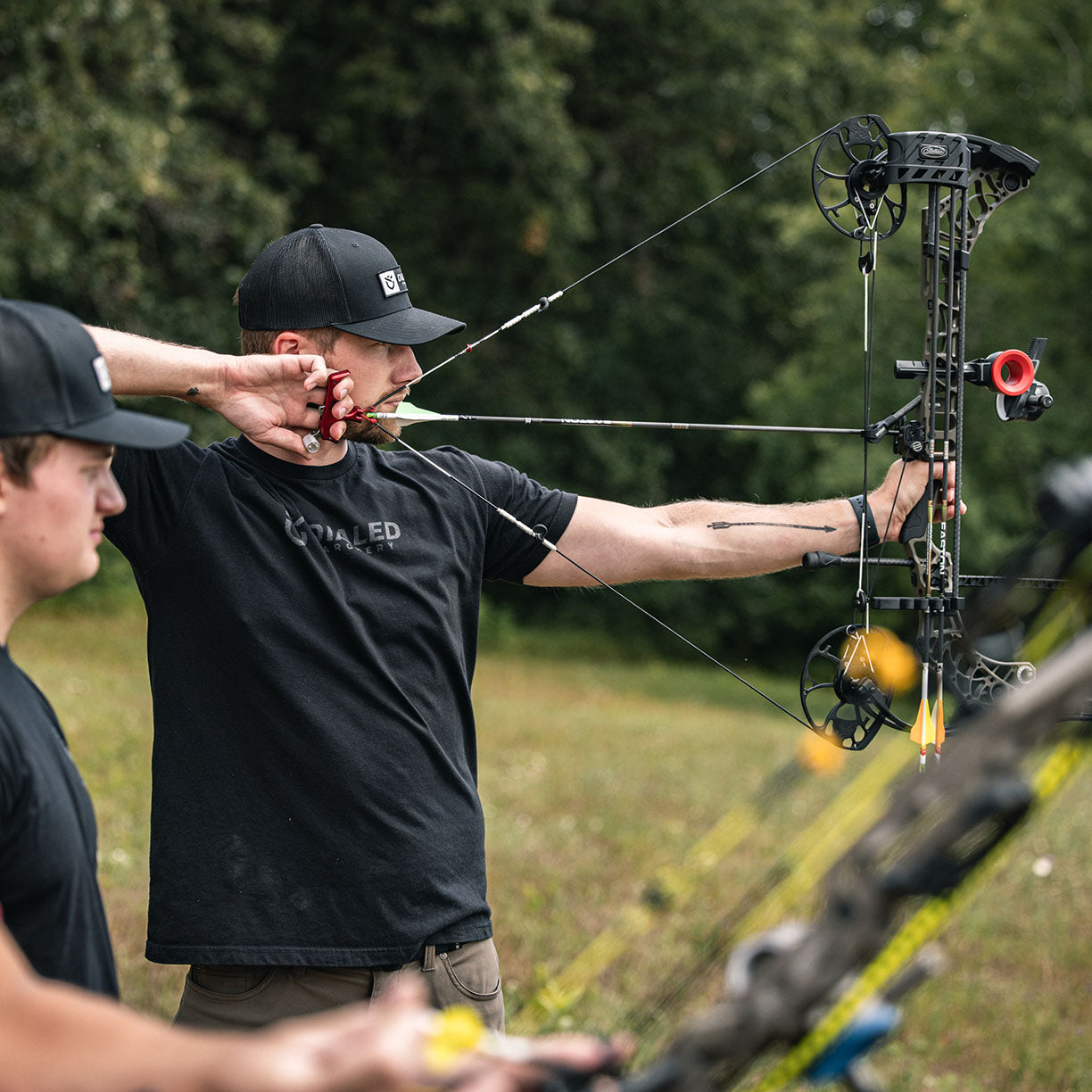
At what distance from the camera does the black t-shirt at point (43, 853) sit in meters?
1.52

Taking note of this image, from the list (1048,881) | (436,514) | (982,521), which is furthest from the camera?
(982,521)

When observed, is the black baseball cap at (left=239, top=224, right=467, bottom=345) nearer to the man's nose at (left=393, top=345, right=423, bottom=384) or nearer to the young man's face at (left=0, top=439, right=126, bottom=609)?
the man's nose at (left=393, top=345, right=423, bottom=384)

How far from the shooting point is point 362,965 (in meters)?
2.46

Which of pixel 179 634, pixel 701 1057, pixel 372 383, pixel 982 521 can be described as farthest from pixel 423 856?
pixel 982 521

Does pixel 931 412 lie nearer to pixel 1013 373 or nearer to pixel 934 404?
pixel 934 404

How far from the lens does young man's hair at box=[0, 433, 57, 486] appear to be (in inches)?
60.5

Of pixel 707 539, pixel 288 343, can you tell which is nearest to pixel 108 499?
pixel 288 343

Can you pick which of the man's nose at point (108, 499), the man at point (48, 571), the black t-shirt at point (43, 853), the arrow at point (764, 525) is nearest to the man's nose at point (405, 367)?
the arrow at point (764, 525)

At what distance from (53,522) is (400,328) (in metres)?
1.33

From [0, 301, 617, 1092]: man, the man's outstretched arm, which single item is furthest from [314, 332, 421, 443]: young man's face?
[0, 301, 617, 1092]: man

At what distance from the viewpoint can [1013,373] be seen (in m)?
2.91

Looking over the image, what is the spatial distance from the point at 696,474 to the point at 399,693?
20425mm

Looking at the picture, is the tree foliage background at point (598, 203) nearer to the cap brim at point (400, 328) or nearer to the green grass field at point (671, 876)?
the green grass field at point (671, 876)

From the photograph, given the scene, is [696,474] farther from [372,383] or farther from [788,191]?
[372,383]
